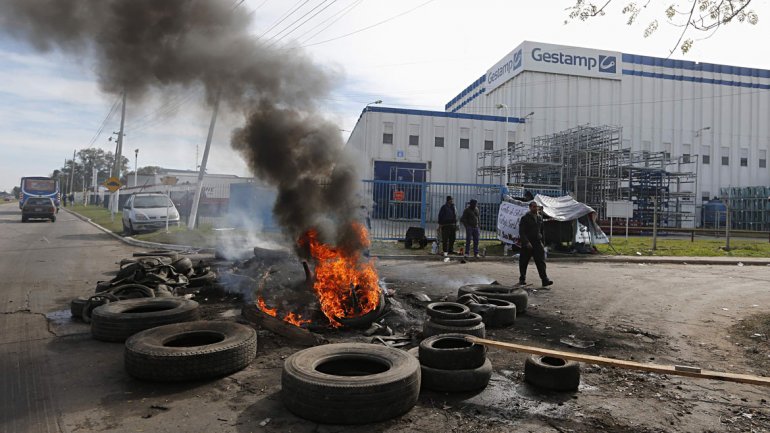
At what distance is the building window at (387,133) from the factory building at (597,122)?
7 centimetres

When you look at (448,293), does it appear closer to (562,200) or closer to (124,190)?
(562,200)

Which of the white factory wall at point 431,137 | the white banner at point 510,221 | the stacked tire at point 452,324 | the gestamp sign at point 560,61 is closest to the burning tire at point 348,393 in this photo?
the stacked tire at point 452,324

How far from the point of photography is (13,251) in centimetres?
1301

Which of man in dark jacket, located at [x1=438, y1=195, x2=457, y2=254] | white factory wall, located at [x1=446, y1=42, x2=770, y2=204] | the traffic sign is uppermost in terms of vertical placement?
white factory wall, located at [x1=446, y1=42, x2=770, y2=204]

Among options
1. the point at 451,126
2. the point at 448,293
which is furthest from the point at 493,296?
the point at 451,126

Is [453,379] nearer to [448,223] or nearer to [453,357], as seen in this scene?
[453,357]

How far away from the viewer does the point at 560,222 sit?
15055mm

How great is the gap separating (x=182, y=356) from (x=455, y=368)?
8.03 feet

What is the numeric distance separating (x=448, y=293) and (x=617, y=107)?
3801 cm

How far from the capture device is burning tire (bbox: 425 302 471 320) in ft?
17.2

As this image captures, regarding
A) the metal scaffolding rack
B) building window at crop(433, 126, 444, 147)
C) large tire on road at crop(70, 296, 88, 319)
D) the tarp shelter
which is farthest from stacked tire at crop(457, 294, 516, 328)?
building window at crop(433, 126, 444, 147)

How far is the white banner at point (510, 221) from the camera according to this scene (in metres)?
14.5

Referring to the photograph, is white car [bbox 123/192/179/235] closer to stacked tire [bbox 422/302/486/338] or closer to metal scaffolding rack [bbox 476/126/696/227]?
stacked tire [bbox 422/302/486/338]

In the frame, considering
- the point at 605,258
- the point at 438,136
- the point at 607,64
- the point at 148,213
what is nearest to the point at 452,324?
the point at 605,258
